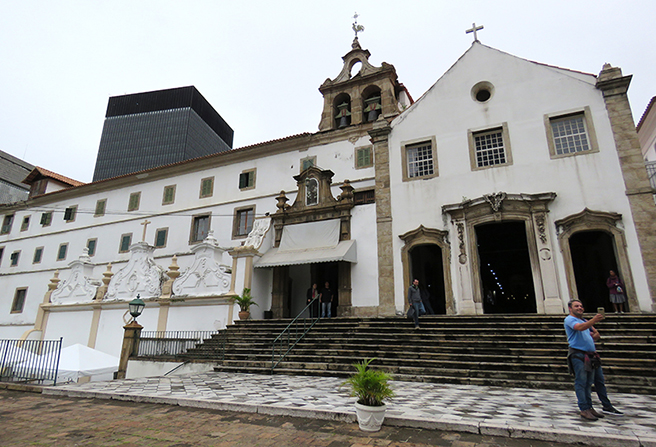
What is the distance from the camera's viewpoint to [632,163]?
1283 cm

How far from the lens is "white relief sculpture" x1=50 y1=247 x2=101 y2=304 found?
20391mm

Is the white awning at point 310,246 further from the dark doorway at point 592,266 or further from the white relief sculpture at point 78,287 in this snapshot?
the white relief sculpture at point 78,287

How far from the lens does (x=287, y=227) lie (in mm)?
18500

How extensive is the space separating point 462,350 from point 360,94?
15.7 meters

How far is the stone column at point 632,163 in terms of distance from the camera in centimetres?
1191

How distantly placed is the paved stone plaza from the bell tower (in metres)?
15.3

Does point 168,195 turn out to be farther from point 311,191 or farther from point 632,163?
point 632,163

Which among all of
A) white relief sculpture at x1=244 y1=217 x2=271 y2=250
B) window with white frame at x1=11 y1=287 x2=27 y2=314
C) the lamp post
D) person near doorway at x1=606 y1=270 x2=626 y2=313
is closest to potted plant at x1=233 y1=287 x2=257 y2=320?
white relief sculpture at x1=244 y1=217 x2=271 y2=250

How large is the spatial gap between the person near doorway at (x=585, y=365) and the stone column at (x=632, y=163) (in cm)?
831

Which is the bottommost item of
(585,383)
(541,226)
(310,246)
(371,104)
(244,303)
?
(585,383)

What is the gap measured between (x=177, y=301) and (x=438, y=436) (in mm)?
14640

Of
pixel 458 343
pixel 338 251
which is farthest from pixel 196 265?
pixel 458 343

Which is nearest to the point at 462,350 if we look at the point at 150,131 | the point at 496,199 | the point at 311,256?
the point at 496,199

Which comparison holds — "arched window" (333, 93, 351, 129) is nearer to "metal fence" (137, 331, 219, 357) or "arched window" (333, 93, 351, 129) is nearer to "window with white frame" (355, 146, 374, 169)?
"window with white frame" (355, 146, 374, 169)
